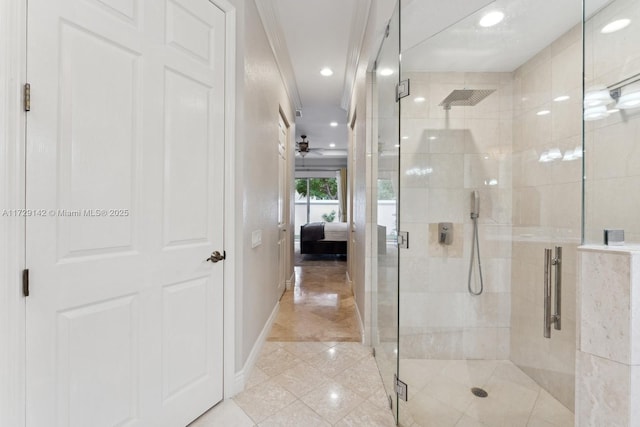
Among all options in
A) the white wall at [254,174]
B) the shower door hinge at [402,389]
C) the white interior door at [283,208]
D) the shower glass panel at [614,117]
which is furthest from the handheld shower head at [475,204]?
the white interior door at [283,208]

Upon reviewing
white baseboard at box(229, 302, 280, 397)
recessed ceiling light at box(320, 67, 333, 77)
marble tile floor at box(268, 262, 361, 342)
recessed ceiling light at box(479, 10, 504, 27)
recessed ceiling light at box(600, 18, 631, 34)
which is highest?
recessed ceiling light at box(320, 67, 333, 77)

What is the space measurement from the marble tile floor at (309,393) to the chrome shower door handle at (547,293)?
1043 mm

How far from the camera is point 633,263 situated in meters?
0.71

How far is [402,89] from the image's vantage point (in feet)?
5.82

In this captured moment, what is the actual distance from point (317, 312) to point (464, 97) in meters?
2.49

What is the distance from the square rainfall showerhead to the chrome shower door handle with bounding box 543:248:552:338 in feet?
3.69

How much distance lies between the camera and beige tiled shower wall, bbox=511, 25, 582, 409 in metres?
1.52

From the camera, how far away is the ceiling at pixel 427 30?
1651 mm

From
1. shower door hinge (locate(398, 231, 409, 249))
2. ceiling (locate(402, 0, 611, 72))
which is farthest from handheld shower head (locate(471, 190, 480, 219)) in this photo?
ceiling (locate(402, 0, 611, 72))
